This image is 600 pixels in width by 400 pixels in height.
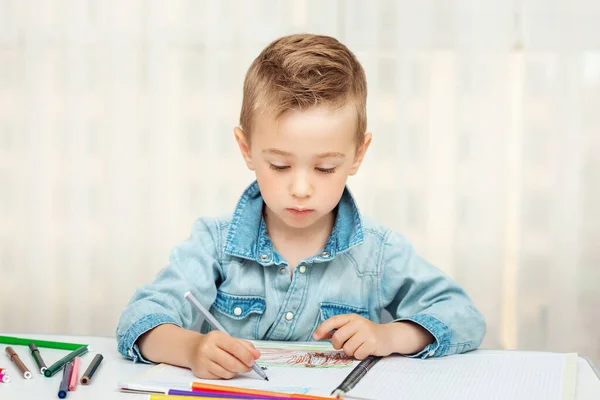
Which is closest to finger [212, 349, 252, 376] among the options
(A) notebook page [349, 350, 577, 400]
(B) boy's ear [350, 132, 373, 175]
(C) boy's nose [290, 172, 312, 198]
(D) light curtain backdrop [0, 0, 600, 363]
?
(A) notebook page [349, 350, 577, 400]

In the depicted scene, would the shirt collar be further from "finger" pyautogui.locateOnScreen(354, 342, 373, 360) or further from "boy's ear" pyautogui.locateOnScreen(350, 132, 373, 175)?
"finger" pyautogui.locateOnScreen(354, 342, 373, 360)

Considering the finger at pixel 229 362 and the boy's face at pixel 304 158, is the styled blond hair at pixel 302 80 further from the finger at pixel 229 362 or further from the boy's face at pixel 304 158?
the finger at pixel 229 362

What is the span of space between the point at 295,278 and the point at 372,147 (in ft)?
3.27

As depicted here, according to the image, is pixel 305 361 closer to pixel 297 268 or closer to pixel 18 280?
pixel 297 268

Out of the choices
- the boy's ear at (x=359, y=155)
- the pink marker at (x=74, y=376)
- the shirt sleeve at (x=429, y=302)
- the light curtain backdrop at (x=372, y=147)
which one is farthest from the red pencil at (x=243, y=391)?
the light curtain backdrop at (x=372, y=147)

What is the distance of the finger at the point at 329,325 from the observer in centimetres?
94

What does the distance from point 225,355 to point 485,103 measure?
1.40 metres

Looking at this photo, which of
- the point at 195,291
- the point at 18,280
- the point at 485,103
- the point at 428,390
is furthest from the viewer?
the point at 18,280

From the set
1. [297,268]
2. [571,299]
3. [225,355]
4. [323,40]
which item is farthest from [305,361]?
[571,299]

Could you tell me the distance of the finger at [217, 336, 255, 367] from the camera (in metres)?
0.83

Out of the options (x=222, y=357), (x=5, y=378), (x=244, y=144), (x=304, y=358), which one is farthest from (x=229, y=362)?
(x=244, y=144)

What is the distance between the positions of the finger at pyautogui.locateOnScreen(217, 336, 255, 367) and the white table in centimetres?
11

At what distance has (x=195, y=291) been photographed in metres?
1.08

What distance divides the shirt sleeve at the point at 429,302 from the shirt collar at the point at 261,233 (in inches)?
2.6
